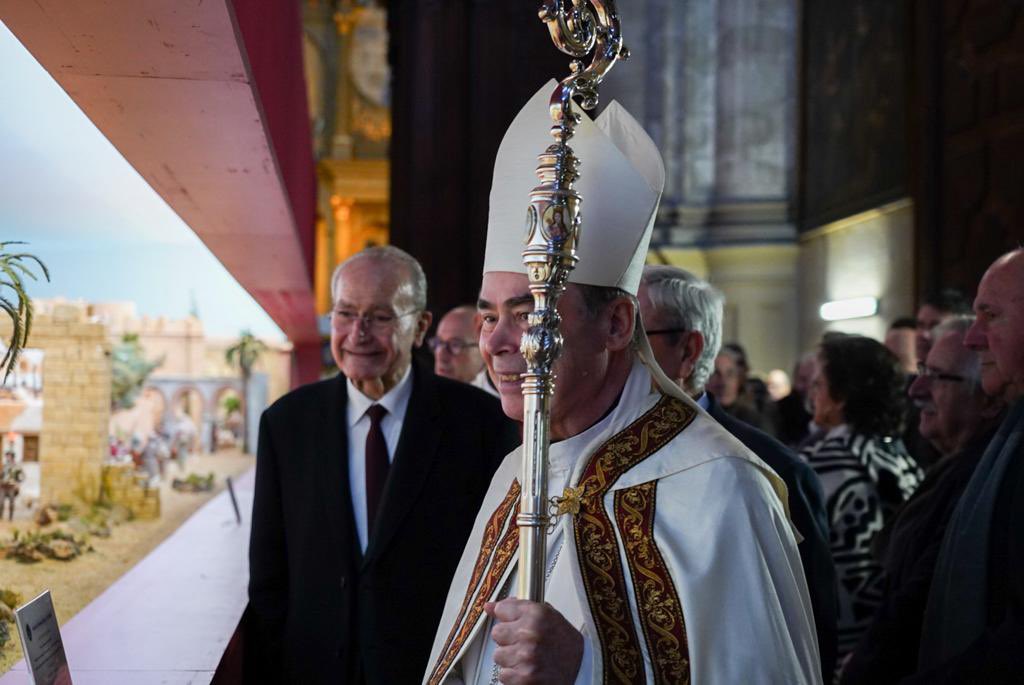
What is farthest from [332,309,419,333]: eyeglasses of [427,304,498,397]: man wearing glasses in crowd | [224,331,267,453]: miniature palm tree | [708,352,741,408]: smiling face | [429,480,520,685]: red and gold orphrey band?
[708,352,741,408]: smiling face

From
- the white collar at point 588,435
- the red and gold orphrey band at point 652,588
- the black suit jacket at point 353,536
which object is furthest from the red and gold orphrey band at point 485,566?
the black suit jacket at point 353,536

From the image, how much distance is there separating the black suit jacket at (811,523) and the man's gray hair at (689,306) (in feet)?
0.52

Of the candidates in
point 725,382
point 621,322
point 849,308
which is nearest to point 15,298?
point 621,322

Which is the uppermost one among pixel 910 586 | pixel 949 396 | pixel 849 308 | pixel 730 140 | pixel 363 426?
pixel 730 140

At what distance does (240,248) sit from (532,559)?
13.6 feet

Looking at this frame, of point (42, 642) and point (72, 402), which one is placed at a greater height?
point (72, 402)

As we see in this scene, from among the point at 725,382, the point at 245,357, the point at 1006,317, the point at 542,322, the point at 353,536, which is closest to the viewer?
the point at 542,322

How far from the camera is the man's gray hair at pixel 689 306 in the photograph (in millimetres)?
3047

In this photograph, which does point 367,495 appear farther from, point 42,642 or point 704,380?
point 42,642

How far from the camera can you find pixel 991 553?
237 cm

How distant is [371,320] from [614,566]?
1408 mm

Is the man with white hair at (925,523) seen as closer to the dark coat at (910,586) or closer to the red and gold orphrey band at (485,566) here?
the dark coat at (910,586)

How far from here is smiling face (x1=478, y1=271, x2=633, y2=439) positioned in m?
1.90

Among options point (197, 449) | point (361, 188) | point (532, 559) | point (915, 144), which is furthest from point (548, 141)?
point (361, 188)
